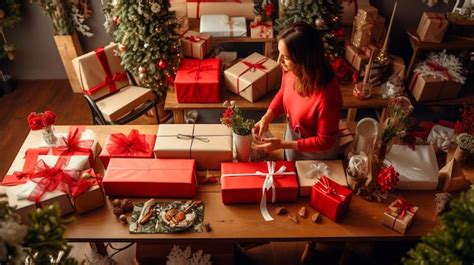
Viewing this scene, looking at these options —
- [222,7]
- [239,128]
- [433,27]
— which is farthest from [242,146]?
[433,27]

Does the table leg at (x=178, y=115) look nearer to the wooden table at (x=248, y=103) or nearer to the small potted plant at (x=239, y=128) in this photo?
the wooden table at (x=248, y=103)

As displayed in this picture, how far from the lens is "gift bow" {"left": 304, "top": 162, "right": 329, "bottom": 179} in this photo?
2.12 metres

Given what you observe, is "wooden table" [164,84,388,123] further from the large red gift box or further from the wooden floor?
the large red gift box

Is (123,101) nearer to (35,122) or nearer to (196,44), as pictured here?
(196,44)

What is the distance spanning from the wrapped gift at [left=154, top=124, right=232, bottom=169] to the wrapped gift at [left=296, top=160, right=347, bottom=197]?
1.30 ft

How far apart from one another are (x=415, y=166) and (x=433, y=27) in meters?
1.82

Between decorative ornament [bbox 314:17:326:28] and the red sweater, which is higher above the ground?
decorative ornament [bbox 314:17:326:28]

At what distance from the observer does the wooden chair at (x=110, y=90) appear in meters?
3.36

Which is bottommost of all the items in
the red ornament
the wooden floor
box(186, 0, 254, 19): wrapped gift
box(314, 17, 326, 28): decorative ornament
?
the wooden floor

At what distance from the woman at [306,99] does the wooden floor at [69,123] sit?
872 millimetres

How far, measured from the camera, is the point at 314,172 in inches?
84.0

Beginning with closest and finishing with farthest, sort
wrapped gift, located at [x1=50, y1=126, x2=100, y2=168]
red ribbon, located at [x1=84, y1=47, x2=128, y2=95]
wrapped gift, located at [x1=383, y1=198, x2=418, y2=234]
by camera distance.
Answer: wrapped gift, located at [x1=383, y1=198, x2=418, y2=234] → wrapped gift, located at [x1=50, y1=126, x2=100, y2=168] → red ribbon, located at [x1=84, y1=47, x2=128, y2=95]

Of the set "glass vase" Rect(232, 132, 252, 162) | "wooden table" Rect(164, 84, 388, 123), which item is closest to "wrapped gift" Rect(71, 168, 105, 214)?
"glass vase" Rect(232, 132, 252, 162)

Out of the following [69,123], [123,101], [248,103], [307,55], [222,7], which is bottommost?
[69,123]
